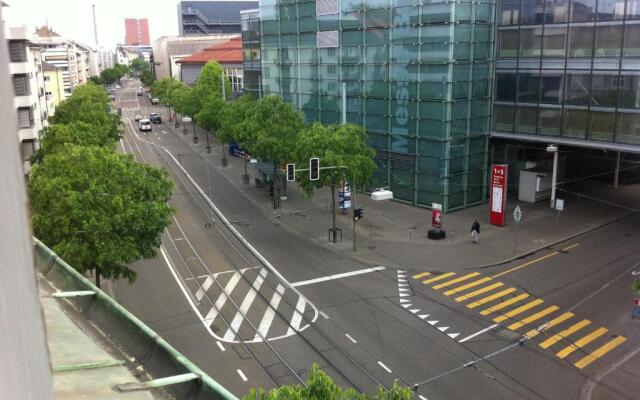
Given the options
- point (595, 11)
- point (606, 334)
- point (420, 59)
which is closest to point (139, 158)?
point (420, 59)

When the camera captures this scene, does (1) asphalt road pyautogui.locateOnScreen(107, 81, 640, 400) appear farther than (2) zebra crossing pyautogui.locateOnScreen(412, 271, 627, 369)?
No

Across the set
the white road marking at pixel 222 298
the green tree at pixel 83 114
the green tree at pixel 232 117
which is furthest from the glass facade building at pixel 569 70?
the green tree at pixel 83 114

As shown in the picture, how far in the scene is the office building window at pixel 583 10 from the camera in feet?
118

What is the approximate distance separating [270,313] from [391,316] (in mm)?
5278

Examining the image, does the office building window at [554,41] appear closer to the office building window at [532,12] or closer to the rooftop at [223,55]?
the office building window at [532,12]

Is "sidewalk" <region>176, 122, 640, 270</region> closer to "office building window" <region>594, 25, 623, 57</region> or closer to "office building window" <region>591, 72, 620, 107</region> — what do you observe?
"office building window" <region>591, 72, 620, 107</region>

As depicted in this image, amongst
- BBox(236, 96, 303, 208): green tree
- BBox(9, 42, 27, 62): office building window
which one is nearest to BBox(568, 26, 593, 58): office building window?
BBox(236, 96, 303, 208): green tree

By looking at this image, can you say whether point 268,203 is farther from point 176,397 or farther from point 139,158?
point 176,397

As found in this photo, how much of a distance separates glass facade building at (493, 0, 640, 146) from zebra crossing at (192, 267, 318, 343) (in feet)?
74.1

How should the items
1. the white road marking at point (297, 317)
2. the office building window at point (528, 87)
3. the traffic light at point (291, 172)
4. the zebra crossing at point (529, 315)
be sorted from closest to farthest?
1. the zebra crossing at point (529, 315)
2. the white road marking at point (297, 317)
3. the traffic light at point (291, 172)
4. the office building window at point (528, 87)

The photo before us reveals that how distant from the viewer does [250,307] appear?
85.4 ft

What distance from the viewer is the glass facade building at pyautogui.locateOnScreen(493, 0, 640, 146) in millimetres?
34719

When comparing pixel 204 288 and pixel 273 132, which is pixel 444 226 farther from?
pixel 204 288

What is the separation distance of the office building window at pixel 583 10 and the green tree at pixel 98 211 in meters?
28.4
